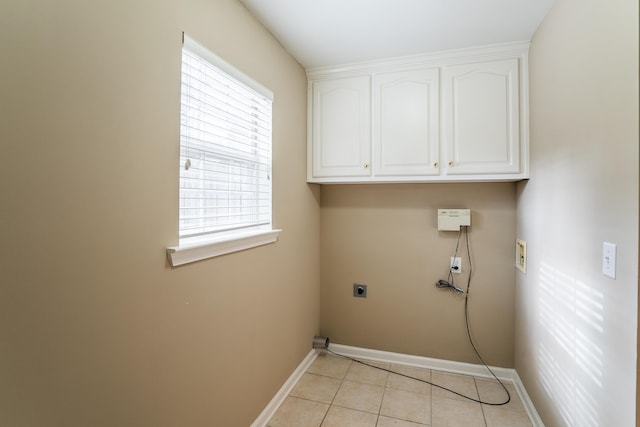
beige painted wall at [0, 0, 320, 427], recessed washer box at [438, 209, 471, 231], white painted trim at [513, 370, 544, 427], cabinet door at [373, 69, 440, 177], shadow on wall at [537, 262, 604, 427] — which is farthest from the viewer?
recessed washer box at [438, 209, 471, 231]

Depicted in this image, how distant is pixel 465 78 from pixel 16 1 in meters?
2.26

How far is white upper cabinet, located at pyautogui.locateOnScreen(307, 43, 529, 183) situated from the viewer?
7.03 ft

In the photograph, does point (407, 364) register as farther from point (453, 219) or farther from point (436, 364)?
point (453, 219)

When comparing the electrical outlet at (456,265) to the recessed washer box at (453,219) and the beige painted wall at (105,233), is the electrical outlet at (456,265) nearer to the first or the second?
the recessed washer box at (453,219)

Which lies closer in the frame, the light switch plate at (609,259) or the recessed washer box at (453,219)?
the light switch plate at (609,259)

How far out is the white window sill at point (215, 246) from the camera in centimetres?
127

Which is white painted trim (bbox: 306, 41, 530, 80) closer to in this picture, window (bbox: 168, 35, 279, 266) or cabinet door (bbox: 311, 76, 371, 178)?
cabinet door (bbox: 311, 76, 371, 178)

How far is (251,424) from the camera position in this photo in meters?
1.80

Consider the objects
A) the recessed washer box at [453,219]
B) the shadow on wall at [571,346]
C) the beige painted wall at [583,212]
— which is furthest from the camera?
the recessed washer box at [453,219]

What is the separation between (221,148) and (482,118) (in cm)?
169

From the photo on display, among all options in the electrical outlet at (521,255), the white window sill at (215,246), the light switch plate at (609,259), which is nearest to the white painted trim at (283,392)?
the white window sill at (215,246)

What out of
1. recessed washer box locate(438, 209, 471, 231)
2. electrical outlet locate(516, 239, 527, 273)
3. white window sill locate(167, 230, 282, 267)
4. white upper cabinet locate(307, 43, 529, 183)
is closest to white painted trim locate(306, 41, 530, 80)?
white upper cabinet locate(307, 43, 529, 183)

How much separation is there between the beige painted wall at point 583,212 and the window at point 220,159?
149 centimetres

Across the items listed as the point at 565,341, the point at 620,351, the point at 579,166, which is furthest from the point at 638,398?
the point at 579,166
